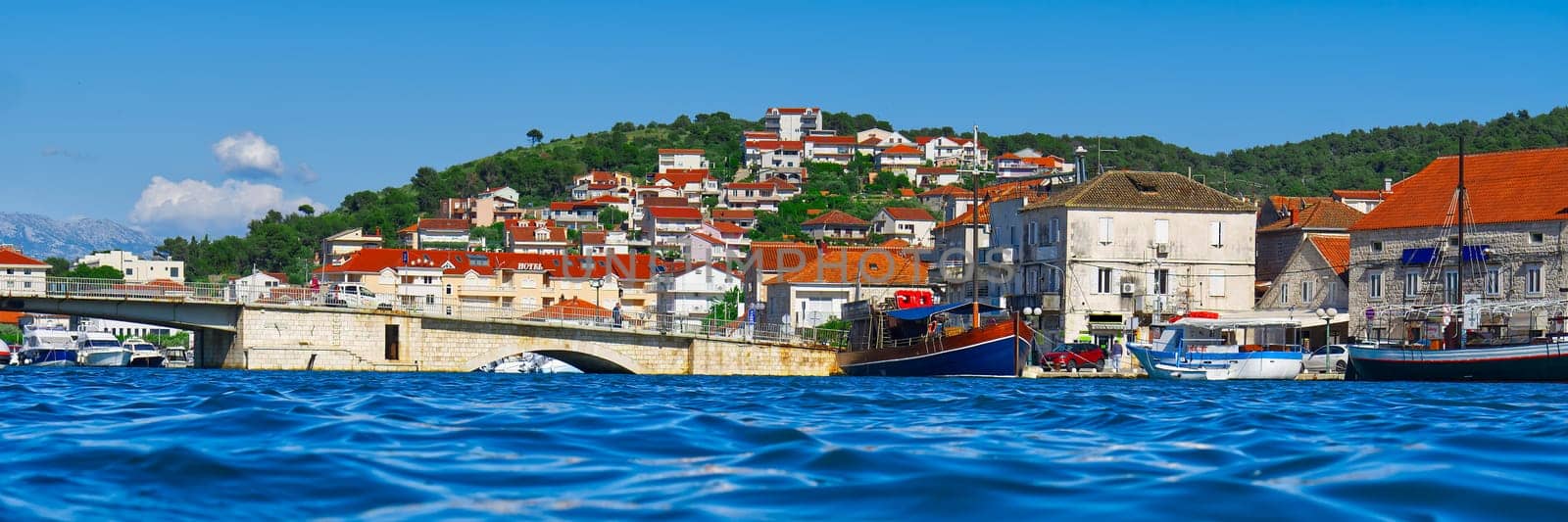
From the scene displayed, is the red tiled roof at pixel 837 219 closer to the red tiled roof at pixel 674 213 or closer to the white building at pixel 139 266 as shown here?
the red tiled roof at pixel 674 213

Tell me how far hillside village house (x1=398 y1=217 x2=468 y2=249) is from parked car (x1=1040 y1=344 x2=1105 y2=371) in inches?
3748

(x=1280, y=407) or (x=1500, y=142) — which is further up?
(x=1500, y=142)

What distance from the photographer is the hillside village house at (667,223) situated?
141 m

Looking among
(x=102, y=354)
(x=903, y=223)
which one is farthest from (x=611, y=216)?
(x=102, y=354)

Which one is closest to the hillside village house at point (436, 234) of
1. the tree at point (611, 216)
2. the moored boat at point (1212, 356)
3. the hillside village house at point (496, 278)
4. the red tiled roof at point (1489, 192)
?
the tree at point (611, 216)

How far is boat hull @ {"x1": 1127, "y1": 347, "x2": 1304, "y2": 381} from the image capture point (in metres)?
48.9

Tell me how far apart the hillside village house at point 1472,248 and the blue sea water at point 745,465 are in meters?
36.3

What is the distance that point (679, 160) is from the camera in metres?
192

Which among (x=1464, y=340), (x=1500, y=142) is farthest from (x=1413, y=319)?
(x=1500, y=142)

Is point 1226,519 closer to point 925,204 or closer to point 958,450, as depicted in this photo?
point 958,450

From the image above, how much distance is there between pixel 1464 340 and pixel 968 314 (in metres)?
16.8

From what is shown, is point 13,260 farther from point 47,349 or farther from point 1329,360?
point 1329,360

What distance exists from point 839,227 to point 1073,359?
80449 millimetres

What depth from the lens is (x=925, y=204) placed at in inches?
6142
